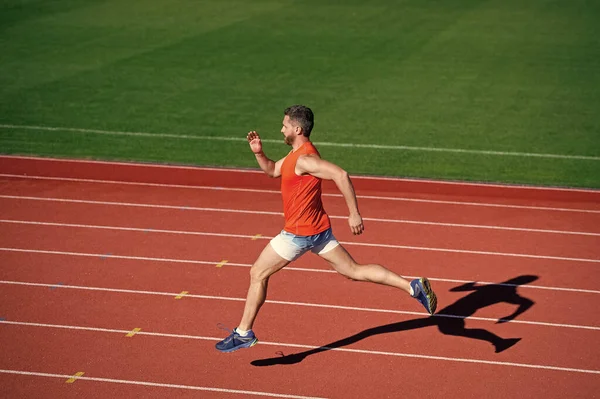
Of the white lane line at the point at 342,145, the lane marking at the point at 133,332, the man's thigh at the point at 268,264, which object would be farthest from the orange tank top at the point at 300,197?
the white lane line at the point at 342,145

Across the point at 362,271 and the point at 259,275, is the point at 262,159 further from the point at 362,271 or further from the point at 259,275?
the point at 362,271

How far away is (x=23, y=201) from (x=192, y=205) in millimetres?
2296

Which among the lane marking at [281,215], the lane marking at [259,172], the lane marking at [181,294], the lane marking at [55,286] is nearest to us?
the lane marking at [181,294]

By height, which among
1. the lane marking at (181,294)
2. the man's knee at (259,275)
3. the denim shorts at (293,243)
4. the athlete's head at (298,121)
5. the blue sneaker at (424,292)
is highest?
the athlete's head at (298,121)

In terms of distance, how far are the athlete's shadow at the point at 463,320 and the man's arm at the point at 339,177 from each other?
1.51 m

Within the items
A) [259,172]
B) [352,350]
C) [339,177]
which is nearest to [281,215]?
[259,172]

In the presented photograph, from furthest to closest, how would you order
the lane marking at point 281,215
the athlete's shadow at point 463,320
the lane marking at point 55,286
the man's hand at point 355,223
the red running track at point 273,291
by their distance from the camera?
the lane marking at point 281,215, the lane marking at point 55,286, the athlete's shadow at point 463,320, the red running track at point 273,291, the man's hand at point 355,223

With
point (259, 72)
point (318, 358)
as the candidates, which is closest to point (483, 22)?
point (259, 72)

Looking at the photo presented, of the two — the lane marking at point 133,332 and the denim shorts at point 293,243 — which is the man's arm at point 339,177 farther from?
the lane marking at point 133,332

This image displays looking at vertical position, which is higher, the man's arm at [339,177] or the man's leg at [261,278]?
the man's arm at [339,177]

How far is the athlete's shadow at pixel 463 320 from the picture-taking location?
8.74m

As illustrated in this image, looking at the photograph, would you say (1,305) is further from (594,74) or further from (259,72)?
(594,74)

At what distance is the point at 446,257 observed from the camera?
11.2 metres

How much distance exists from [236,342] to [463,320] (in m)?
2.38
